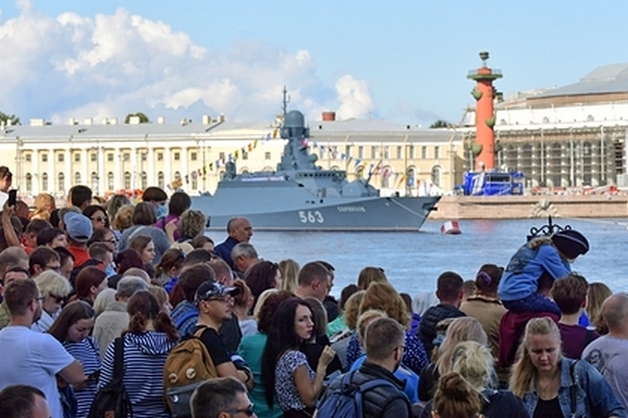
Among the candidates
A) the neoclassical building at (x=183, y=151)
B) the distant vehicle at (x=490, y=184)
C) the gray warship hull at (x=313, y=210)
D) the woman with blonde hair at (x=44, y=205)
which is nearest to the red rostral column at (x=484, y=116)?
the distant vehicle at (x=490, y=184)

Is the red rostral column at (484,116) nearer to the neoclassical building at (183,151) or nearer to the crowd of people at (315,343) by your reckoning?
the neoclassical building at (183,151)

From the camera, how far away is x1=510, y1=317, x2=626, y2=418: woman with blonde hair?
5441mm

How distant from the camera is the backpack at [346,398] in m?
5.25

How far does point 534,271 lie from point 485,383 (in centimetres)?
176

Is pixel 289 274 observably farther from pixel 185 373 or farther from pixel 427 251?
pixel 427 251

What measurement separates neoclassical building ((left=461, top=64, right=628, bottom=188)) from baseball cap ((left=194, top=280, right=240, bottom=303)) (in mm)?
92192

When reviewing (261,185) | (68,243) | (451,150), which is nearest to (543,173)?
(451,150)

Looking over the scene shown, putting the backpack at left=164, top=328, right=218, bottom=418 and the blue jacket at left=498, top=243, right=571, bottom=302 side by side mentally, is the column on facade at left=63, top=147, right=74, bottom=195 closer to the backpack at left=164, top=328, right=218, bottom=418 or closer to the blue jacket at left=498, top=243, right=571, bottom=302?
the blue jacket at left=498, top=243, right=571, bottom=302

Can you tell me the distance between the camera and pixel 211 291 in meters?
5.96

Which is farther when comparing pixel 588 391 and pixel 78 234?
pixel 78 234

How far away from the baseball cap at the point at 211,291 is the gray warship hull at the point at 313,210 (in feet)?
182

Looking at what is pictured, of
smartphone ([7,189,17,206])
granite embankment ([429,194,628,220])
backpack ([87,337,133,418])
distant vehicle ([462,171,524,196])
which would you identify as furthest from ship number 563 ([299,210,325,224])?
backpack ([87,337,133,418])

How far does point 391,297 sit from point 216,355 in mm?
1060

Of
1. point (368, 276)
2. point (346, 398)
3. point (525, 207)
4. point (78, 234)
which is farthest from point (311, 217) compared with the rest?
point (346, 398)
